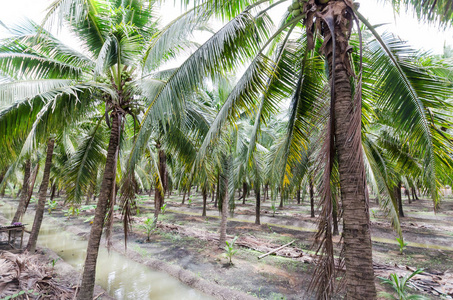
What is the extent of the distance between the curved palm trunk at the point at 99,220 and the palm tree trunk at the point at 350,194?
4454 mm

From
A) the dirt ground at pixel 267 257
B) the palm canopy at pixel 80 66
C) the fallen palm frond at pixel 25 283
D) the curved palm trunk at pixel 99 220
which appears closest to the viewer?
the palm canopy at pixel 80 66

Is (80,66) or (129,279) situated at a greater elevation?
(80,66)

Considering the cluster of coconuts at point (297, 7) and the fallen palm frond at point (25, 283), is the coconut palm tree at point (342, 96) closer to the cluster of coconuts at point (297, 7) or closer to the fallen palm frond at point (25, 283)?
the cluster of coconuts at point (297, 7)

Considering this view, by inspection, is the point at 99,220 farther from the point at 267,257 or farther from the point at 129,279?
the point at 267,257

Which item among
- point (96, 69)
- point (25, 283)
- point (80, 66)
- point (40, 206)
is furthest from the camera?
point (40, 206)

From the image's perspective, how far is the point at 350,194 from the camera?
227 centimetres

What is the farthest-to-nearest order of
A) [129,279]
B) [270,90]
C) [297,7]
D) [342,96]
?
1. [129,279]
2. [270,90]
3. [297,7]
4. [342,96]

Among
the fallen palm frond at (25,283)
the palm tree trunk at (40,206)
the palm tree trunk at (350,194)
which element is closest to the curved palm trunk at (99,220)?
the fallen palm frond at (25,283)

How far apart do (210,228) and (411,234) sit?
433 inches

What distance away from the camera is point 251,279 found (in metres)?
6.56

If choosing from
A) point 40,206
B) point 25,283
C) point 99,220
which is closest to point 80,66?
point 99,220

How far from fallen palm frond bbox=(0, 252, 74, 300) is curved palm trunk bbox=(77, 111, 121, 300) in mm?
682

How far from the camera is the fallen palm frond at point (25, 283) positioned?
4.49 meters

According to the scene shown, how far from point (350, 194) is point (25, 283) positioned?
655 centimetres
